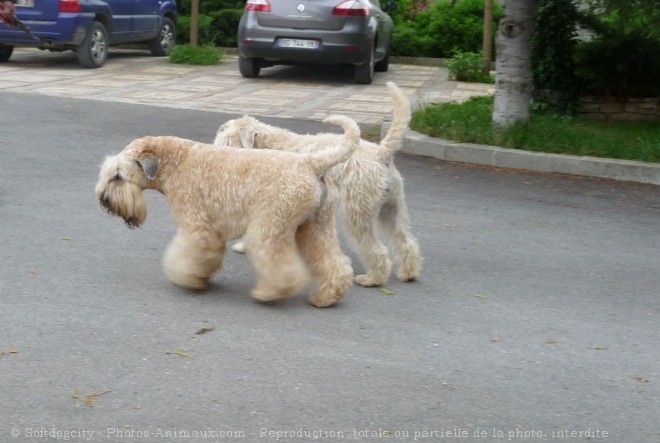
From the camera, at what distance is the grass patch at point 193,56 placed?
1827 centimetres

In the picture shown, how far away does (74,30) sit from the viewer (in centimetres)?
1580

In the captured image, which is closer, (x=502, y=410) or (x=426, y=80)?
(x=502, y=410)

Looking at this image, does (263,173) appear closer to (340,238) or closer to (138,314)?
(138,314)

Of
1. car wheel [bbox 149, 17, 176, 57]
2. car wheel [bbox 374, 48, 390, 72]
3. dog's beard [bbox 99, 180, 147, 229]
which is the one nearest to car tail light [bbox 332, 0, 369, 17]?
car wheel [bbox 374, 48, 390, 72]

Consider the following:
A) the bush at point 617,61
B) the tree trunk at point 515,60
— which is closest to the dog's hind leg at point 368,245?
the tree trunk at point 515,60

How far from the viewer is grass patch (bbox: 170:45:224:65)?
59.9 feet

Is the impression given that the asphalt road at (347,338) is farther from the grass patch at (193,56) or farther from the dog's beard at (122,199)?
the grass patch at (193,56)

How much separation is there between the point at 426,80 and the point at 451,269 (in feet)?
35.2

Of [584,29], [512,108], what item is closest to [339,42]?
[584,29]

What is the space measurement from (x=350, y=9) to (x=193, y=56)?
398 centimetres

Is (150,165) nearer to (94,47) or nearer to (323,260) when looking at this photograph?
(323,260)

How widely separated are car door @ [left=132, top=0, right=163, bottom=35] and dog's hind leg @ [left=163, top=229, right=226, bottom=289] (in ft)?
42.2

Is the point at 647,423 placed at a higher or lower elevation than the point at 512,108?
lower

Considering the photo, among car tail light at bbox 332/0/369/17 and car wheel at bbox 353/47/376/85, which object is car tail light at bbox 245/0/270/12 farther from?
car wheel at bbox 353/47/376/85
